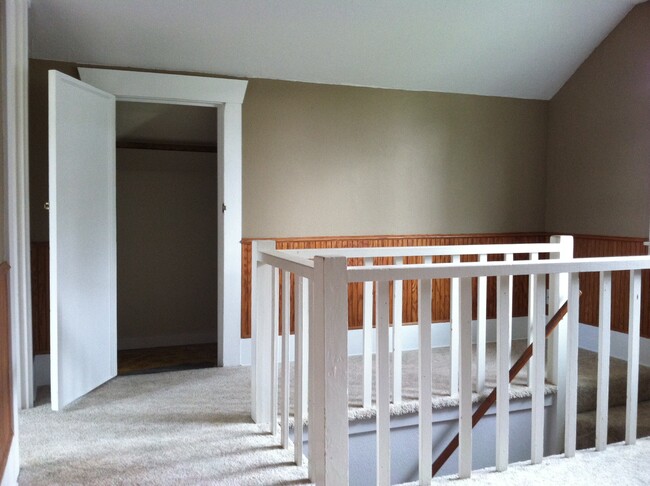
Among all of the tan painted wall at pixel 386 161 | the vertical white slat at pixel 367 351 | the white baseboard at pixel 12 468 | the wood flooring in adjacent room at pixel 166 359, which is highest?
the tan painted wall at pixel 386 161

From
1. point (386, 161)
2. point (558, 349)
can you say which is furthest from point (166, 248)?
point (558, 349)

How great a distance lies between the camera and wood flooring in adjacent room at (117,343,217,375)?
4043 mm

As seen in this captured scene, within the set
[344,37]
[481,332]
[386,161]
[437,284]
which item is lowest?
[481,332]

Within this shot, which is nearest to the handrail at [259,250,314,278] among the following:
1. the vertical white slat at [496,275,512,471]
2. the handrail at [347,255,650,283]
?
the handrail at [347,255,650,283]

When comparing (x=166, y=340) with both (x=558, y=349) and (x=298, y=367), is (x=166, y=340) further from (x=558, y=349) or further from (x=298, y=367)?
(x=558, y=349)

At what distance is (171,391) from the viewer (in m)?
3.38

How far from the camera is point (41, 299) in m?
3.61

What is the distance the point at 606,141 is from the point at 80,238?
3.48 m

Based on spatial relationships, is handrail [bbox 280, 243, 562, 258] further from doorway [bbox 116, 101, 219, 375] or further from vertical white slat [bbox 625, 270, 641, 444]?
doorway [bbox 116, 101, 219, 375]

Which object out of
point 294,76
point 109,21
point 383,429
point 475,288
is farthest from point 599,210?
point 109,21

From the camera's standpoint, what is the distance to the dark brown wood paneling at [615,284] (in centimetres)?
405

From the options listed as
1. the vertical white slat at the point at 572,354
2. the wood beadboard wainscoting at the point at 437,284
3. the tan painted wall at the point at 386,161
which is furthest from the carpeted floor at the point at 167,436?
the tan painted wall at the point at 386,161

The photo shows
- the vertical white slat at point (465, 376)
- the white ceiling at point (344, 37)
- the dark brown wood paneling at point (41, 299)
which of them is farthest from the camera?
the dark brown wood paneling at point (41, 299)

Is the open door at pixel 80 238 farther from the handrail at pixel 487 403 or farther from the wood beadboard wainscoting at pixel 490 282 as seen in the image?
the handrail at pixel 487 403
